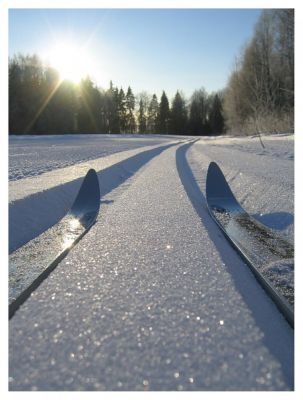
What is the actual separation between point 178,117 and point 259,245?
58.7m

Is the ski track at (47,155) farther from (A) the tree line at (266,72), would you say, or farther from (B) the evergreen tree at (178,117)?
(B) the evergreen tree at (178,117)

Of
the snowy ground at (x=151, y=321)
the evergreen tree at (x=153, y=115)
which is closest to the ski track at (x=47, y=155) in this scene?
the snowy ground at (x=151, y=321)

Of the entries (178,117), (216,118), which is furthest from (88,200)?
(178,117)

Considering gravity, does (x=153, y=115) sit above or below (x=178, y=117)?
above

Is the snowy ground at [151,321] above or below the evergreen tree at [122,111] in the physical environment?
below

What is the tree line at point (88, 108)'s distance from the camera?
115 feet

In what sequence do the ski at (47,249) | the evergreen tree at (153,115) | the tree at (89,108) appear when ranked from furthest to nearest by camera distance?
the evergreen tree at (153,115) < the tree at (89,108) < the ski at (47,249)

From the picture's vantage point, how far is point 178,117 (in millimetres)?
59000

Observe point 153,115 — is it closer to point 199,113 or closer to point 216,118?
point 199,113

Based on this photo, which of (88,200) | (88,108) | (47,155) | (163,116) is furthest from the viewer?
(163,116)

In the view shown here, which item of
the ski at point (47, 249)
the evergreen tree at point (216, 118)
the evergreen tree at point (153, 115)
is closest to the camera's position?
the ski at point (47, 249)

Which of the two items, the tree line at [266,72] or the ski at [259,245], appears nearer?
the ski at [259,245]

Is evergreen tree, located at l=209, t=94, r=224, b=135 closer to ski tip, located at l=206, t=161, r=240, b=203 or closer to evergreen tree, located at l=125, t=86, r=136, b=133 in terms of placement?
evergreen tree, located at l=125, t=86, r=136, b=133
